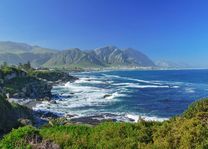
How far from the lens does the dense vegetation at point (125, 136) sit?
650 inches

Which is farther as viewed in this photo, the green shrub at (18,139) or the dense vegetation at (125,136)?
the green shrub at (18,139)

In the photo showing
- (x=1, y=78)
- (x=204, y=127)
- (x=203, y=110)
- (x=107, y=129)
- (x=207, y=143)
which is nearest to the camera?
(x=207, y=143)

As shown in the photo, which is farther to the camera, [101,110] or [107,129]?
[101,110]

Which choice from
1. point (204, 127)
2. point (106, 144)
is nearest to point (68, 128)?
point (106, 144)

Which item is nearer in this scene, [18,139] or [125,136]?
[18,139]

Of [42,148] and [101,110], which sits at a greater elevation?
[42,148]

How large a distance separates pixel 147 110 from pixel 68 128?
5757 cm

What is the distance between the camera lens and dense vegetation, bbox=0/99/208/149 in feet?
54.1

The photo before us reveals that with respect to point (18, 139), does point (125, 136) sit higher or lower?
higher

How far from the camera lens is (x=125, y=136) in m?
18.4

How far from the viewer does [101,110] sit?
75.5 m

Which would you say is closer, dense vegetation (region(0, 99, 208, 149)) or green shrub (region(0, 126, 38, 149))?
dense vegetation (region(0, 99, 208, 149))

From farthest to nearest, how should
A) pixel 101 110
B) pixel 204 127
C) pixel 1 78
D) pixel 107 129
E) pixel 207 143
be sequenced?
1. pixel 1 78
2. pixel 101 110
3. pixel 107 129
4. pixel 204 127
5. pixel 207 143

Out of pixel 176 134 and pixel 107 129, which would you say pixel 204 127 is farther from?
pixel 107 129
